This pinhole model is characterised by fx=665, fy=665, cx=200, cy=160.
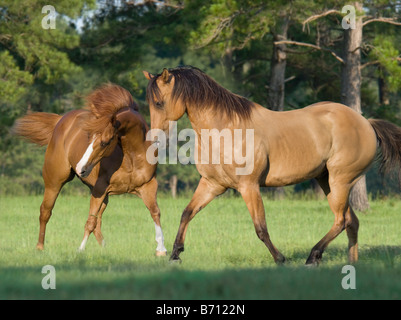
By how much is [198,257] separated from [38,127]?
3.78m

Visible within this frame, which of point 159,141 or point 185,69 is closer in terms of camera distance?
point 159,141

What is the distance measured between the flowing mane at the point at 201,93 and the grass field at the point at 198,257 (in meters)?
1.77

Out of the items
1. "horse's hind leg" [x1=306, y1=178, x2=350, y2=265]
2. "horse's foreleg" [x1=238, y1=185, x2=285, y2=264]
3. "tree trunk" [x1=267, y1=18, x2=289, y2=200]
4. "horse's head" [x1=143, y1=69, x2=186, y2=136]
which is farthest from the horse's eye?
"tree trunk" [x1=267, y1=18, x2=289, y2=200]

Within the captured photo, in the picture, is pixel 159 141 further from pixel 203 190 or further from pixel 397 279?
pixel 397 279

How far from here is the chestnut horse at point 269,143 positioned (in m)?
7.38

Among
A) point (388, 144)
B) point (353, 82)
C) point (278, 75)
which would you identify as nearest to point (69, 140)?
point (388, 144)


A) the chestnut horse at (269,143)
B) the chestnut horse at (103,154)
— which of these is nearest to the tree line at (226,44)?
the chestnut horse at (269,143)

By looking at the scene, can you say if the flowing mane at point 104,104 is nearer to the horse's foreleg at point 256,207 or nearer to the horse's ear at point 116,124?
the horse's ear at point 116,124

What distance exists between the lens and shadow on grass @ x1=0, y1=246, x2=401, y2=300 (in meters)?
5.12

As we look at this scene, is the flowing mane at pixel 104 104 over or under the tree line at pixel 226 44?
under

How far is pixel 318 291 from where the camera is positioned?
5.30 metres
